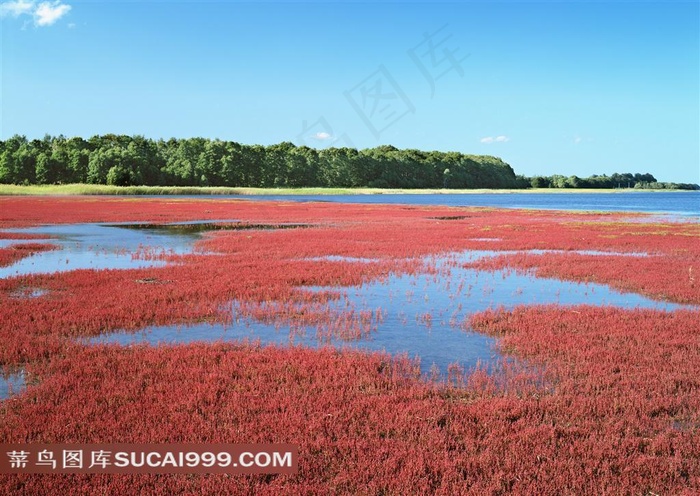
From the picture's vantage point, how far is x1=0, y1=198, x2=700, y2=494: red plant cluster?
6754 millimetres

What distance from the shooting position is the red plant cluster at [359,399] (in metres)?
6.75

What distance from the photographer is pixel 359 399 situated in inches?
358

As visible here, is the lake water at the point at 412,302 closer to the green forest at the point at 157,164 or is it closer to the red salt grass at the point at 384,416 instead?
the red salt grass at the point at 384,416

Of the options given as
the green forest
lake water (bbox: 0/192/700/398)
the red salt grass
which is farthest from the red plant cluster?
the green forest

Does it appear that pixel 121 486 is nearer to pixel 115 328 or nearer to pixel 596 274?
pixel 115 328

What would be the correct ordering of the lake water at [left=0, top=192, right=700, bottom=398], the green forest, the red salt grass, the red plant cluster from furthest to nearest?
the green forest < the lake water at [left=0, top=192, right=700, bottom=398] < the red plant cluster < the red salt grass

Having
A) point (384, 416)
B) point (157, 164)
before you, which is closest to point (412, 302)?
point (384, 416)

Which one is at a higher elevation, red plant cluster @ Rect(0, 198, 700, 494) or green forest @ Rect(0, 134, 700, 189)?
green forest @ Rect(0, 134, 700, 189)

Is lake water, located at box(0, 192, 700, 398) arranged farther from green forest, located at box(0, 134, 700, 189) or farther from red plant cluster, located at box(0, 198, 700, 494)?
green forest, located at box(0, 134, 700, 189)

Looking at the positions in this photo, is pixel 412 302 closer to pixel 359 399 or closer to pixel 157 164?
pixel 359 399

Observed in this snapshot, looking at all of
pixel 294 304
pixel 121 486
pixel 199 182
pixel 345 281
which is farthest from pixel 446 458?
pixel 199 182

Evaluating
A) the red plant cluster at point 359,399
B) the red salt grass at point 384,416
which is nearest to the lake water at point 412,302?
the red plant cluster at point 359,399

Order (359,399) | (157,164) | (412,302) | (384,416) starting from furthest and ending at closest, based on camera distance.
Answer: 1. (157,164)
2. (412,302)
3. (359,399)
4. (384,416)

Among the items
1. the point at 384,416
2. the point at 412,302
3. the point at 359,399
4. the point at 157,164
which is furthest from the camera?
the point at 157,164
